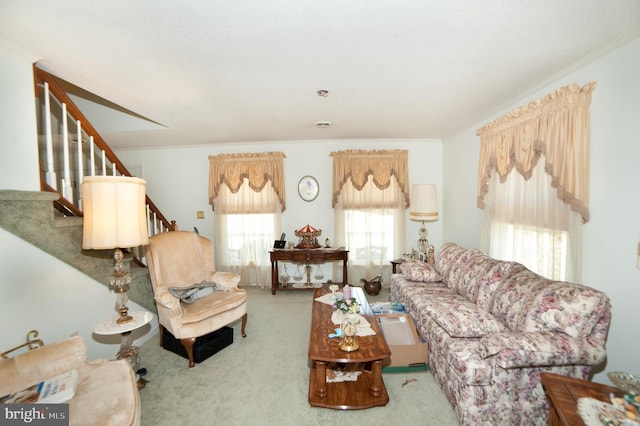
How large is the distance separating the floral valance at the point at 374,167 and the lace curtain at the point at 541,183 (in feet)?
4.52

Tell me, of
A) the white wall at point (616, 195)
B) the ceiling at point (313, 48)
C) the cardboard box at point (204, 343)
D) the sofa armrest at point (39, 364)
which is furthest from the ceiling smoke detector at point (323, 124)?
the sofa armrest at point (39, 364)

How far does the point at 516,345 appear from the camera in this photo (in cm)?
160

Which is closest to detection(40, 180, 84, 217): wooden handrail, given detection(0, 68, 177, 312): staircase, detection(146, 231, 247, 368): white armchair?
detection(0, 68, 177, 312): staircase

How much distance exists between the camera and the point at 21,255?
1.76 m

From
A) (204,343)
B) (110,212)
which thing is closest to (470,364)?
(204,343)

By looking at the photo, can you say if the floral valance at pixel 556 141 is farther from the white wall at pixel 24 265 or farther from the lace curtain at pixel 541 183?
the white wall at pixel 24 265

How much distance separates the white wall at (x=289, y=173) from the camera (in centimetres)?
445

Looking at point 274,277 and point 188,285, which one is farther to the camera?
point 274,277

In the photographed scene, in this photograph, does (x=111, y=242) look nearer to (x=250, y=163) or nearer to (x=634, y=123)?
(x=250, y=163)

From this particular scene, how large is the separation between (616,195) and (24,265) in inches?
160

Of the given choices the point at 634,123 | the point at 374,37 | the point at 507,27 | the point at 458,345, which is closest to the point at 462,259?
the point at 458,345

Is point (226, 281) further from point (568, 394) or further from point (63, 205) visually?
point (568, 394)

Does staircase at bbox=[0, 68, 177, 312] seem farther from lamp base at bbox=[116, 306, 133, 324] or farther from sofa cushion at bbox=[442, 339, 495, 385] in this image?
sofa cushion at bbox=[442, 339, 495, 385]

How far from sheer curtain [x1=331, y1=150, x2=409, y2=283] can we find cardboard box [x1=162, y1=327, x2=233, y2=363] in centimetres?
218
